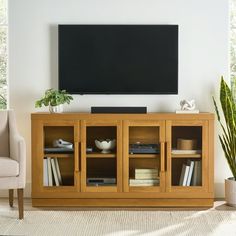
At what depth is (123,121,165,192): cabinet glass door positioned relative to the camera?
4988mm

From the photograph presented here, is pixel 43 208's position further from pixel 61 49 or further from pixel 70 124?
pixel 61 49

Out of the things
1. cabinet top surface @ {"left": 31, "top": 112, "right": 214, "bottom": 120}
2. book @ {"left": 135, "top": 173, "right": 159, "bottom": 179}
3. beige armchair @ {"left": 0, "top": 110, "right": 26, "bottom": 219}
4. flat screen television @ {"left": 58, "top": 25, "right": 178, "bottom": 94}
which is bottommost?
book @ {"left": 135, "top": 173, "right": 159, "bottom": 179}

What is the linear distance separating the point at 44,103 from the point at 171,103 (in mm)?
1218

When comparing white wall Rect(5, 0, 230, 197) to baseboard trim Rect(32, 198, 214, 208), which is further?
white wall Rect(5, 0, 230, 197)

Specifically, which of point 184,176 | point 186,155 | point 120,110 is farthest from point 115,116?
point 184,176

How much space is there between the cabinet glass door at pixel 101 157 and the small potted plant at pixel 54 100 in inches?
11.8

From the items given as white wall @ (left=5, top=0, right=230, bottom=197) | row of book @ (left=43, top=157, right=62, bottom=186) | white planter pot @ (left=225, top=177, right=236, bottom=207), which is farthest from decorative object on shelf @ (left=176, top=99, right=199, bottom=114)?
row of book @ (left=43, top=157, right=62, bottom=186)

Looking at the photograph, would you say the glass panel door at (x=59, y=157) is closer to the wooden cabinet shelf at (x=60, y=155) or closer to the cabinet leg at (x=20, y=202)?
the wooden cabinet shelf at (x=60, y=155)

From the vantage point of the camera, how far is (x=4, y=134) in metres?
5.04

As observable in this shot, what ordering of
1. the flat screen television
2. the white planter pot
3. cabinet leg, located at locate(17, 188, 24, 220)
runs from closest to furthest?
cabinet leg, located at locate(17, 188, 24, 220), the white planter pot, the flat screen television

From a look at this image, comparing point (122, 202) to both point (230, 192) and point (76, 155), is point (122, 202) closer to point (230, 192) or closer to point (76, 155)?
point (76, 155)

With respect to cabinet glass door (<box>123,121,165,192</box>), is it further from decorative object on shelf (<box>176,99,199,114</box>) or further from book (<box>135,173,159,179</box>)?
decorative object on shelf (<box>176,99,199,114</box>)

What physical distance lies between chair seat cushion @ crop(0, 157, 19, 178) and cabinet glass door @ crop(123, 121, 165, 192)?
1026 mm

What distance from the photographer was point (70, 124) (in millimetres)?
4984
